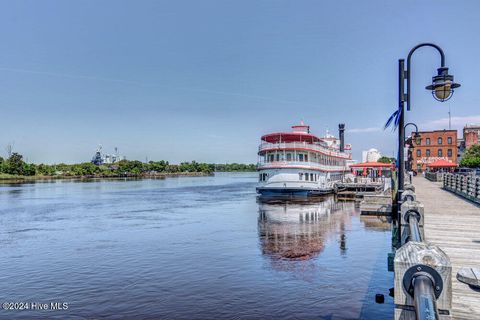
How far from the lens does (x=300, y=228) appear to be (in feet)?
79.6

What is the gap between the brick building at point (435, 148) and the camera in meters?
81.7

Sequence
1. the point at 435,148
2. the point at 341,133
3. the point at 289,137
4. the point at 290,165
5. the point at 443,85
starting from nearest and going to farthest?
the point at 443,85, the point at 290,165, the point at 289,137, the point at 341,133, the point at 435,148

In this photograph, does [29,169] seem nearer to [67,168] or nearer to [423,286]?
[67,168]

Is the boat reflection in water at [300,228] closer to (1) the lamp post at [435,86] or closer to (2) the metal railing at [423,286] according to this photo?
(1) the lamp post at [435,86]

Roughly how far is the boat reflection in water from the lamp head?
9588 mm

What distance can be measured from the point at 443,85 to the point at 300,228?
56.2 feet

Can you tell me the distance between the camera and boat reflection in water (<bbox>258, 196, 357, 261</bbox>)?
17.6 metres

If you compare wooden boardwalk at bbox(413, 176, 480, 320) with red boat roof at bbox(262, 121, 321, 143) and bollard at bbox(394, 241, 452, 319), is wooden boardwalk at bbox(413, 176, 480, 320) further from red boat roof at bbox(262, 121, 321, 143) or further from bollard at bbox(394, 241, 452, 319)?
red boat roof at bbox(262, 121, 321, 143)

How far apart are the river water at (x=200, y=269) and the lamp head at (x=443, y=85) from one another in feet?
18.8

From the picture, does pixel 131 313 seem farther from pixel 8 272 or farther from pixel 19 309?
pixel 8 272

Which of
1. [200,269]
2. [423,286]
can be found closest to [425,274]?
[423,286]

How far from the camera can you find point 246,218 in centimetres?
2967


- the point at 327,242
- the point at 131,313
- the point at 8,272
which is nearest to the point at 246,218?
the point at 327,242

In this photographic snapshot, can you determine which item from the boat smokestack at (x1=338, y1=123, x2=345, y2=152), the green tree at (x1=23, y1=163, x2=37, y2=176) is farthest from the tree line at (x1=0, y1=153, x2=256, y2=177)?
the boat smokestack at (x1=338, y1=123, x2=345, y2=152)
